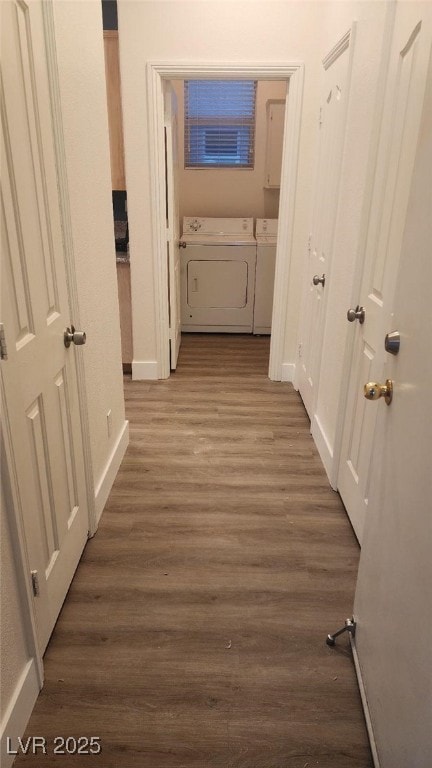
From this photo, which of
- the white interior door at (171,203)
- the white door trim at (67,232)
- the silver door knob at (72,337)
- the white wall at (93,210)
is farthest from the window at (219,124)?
the silver door knob at (72,337)

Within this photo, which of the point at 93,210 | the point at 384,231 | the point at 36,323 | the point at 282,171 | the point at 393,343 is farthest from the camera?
the point at 282,171

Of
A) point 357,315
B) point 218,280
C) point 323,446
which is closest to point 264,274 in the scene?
point 218,280

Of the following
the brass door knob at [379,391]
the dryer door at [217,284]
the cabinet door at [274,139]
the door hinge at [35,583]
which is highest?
the cabinet door at [274,139]

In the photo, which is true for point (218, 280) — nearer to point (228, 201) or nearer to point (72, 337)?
point (228, 201)

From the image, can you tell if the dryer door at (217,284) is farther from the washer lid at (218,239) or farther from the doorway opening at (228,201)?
the washer lid at (218,239)

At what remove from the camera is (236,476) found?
8.38ft

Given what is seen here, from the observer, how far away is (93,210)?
78.9 inches

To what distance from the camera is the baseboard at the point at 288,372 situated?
3717 mm

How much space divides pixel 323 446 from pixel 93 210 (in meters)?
1.60

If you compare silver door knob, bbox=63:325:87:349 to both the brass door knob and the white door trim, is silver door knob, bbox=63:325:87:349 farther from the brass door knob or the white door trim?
the brass door knob

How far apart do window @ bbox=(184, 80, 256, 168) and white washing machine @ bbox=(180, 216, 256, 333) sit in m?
0.71

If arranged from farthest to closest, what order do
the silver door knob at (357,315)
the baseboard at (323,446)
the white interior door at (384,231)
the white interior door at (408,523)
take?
the baseboard at (323,446) < the silver door knob at (357,315) < the white interior door at (384,231) < the white interior door at (408,523)

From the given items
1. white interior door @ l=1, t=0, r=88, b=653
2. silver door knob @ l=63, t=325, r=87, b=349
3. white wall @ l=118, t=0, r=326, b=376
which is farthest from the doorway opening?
white interior door @ l=1, t=0, r=88, b=653

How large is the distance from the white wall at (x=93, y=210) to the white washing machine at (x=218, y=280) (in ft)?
7.70
